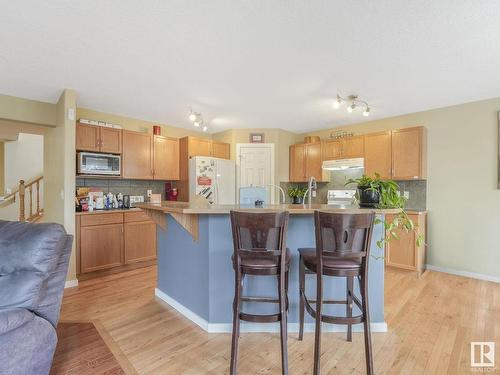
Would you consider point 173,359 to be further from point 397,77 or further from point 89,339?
point 397,77

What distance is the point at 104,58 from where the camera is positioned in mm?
2373

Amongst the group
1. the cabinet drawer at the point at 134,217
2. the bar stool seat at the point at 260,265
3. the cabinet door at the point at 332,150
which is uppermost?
the cabinet door at the point at 332,150

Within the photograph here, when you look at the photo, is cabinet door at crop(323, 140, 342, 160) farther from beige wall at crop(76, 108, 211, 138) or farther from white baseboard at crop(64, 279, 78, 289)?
white baseboard at crop(64, 279, 78, 289)

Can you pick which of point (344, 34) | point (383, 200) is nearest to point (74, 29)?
point (344, 34)

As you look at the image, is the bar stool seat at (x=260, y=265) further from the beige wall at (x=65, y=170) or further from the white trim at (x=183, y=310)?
the beige wall at (x=65, y=170)

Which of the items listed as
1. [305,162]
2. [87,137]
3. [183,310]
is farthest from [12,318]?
[305,162]

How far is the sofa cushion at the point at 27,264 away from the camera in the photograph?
1383 mm

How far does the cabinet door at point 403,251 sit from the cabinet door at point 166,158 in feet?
11.5

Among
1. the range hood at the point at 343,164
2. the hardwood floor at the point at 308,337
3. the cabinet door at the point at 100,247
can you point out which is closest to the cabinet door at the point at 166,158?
the cabinet door at the point at 100,247

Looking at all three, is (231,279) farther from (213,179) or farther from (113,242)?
(213,179)

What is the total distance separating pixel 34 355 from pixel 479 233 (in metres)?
4.69

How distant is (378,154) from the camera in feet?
13.4

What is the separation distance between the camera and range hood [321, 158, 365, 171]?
14.0ft

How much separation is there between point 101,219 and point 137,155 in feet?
3.80
